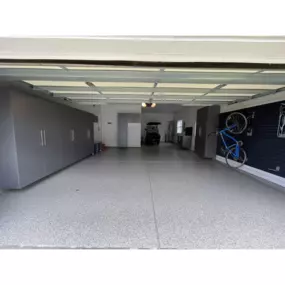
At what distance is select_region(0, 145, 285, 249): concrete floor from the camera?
1.78 meters

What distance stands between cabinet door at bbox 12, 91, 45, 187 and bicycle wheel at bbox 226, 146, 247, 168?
511cm

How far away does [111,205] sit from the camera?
259cm

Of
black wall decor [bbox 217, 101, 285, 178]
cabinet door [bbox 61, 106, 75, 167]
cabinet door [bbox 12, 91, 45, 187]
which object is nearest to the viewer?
cabinet door [bbox 12, 91, 45, 187]

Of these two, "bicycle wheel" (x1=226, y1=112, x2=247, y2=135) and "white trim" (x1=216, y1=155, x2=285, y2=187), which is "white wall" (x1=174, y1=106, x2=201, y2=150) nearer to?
"bicycle wheel" (x1=226, y1=112, x2=247, y2=135)

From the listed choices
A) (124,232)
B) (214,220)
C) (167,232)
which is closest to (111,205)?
(124,232)

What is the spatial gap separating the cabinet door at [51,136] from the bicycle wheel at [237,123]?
486cm

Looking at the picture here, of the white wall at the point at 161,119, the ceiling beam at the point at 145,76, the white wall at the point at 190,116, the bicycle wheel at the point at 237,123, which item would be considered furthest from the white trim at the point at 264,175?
the white wall at the point at 161,119

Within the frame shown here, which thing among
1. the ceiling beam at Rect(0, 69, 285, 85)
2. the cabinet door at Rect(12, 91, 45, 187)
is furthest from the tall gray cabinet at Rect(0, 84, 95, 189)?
the ceiling beam at Rect(0, 69, 285, 85)

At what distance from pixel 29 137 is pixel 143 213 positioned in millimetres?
2658

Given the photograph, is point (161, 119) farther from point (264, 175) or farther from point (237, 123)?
point (264, 175)
